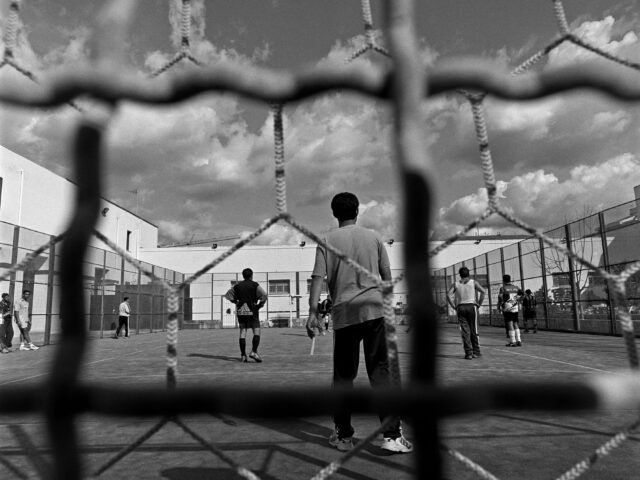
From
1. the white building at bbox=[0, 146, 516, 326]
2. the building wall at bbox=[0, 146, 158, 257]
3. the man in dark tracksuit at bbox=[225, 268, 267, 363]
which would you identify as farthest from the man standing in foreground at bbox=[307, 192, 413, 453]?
the white building at bbox=[0, 146, 516, 326]

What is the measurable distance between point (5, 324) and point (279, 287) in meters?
20.3

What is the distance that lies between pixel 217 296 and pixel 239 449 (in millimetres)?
27414

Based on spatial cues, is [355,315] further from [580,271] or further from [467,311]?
[580,271]

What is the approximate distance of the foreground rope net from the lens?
2.55 feet

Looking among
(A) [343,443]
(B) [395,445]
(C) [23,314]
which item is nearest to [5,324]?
Result: (C) [23,314]

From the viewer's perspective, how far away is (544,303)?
55.1 feet

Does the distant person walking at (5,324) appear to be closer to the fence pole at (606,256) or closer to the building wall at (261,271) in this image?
the fence pole at (606,256)

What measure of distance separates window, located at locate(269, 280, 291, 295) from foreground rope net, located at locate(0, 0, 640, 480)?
30.0 meters

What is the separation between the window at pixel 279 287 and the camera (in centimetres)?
3100

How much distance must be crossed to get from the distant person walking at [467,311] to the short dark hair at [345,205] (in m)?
4.81

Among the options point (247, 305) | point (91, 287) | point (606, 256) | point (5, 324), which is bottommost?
point (5, 324)

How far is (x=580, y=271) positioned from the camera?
567 inches

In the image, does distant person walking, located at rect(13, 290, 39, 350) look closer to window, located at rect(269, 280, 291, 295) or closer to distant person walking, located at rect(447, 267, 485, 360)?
distant person walking, located at rect(447, 267, 485, 360)

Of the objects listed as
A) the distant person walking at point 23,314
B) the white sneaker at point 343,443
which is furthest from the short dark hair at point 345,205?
the distant person walking at point 23,314
